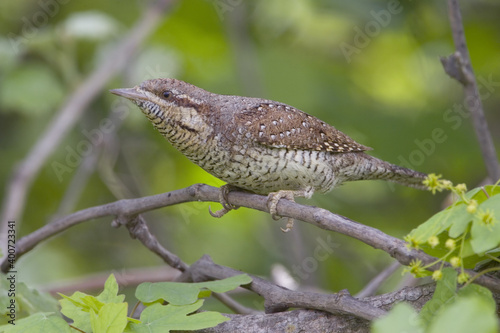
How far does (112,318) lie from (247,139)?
122 cm

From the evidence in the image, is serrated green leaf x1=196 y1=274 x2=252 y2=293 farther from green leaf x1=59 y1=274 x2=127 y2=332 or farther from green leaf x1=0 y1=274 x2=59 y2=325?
green leaf x1=0 y1=274 x2=59 y2=325

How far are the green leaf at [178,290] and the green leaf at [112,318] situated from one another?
0.87 ft

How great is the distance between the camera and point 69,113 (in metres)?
3.69

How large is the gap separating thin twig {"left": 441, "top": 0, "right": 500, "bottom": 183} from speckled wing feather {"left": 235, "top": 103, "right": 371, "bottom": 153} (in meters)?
0.61

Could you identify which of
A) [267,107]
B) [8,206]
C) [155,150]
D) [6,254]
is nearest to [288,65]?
[155,150]

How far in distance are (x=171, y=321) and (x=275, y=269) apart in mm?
1785

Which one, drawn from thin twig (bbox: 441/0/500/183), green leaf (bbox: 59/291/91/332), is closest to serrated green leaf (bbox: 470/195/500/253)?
green leaf (bbox: 59/291/91/332)

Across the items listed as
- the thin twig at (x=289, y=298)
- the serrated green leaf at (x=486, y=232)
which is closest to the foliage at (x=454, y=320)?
the serrated green leaf at (x=486, y=232)

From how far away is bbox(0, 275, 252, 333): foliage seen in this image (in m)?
1.59

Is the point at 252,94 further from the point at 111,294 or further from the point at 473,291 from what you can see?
the point at 473,291

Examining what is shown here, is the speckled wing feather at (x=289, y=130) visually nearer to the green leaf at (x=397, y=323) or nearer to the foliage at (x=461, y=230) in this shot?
the foliage at (x=461, y=230)

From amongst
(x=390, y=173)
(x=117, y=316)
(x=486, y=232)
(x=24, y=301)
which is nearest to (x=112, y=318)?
(x=117, y=316)

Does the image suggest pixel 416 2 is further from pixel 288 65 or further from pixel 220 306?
pixel 220 306

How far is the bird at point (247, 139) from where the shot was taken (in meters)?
2.55
